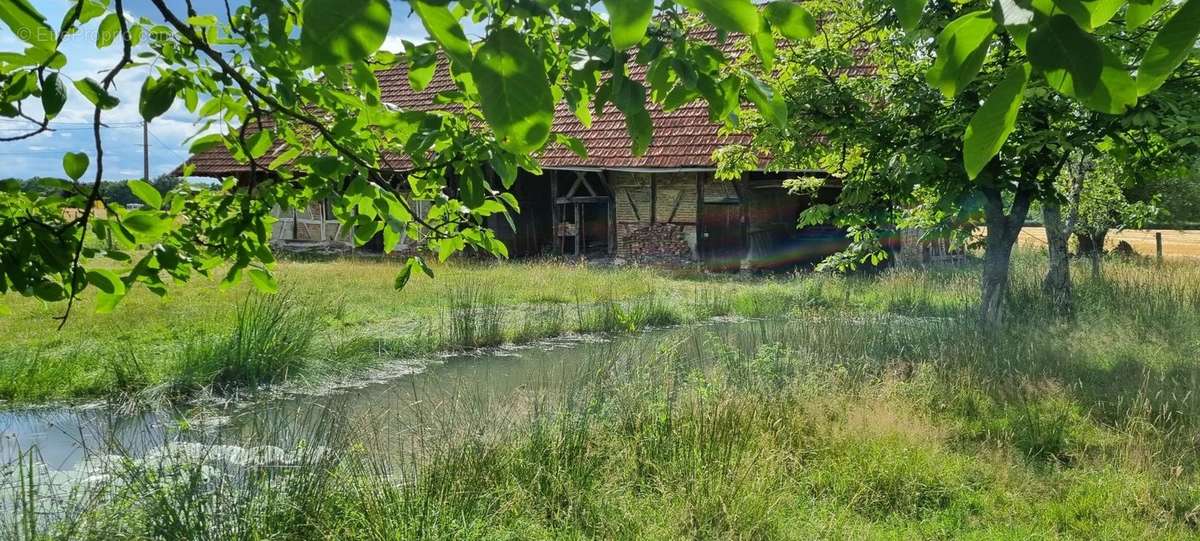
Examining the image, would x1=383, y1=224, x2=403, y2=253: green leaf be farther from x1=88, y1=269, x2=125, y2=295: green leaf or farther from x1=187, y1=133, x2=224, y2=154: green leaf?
x1=88, y1=269, x2=125, y2=295: green leaf

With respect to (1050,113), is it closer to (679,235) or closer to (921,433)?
(921,433)

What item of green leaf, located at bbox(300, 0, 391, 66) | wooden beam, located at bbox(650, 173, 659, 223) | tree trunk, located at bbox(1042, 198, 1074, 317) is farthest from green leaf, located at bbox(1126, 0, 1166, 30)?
wooden beam, located at bbox(650, 173, 659, 223)

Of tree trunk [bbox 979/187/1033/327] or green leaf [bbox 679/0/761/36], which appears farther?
tree trunk [bbox 979/187/1033/327]

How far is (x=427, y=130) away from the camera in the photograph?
6.37ft

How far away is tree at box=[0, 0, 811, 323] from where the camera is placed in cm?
74

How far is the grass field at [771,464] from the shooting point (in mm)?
3426

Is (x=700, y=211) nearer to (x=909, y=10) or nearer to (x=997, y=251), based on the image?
(x=997, y=251)

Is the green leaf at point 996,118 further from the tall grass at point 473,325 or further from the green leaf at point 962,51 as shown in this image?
the tall grass at point 473,325

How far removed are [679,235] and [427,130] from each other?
48.5 ft

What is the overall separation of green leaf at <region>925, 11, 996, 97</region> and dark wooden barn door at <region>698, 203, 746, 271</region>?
15.0 meters

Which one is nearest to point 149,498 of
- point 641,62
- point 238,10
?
point 238,10

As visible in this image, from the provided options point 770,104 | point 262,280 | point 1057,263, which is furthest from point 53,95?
point 1057,263

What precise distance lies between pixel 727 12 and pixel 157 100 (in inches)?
60.4

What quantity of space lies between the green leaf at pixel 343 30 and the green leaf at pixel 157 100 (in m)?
1.29
